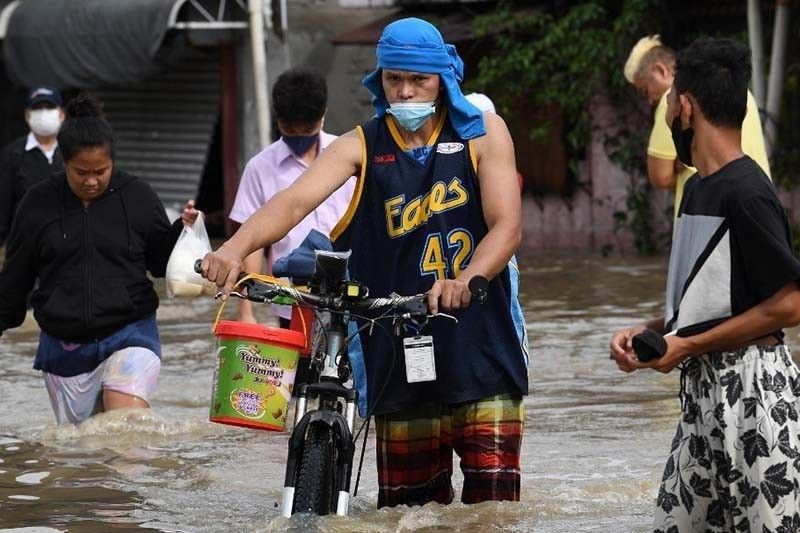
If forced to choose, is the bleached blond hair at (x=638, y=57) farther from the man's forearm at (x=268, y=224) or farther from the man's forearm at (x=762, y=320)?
the man's forearm at (x=762, y=320)

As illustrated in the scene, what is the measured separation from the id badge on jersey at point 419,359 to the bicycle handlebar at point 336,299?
1.02ft

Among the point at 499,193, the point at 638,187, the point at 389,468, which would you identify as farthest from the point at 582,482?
the point at 638,187

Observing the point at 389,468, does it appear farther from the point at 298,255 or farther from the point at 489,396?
the point at 298,255

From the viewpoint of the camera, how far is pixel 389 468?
18.5 feet

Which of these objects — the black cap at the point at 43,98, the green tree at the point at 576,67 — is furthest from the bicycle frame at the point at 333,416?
the green tree at the point at 576,67

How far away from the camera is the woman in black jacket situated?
7.19 metres

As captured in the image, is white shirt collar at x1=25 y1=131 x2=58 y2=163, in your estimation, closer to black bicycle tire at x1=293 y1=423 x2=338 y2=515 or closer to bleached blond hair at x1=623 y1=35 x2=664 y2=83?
bleached blond hair at x1=623 y1=35 x2=664 y2=83

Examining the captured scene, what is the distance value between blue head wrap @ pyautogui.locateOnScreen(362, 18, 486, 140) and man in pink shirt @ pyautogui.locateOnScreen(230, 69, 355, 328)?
225 cm

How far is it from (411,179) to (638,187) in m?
11.6

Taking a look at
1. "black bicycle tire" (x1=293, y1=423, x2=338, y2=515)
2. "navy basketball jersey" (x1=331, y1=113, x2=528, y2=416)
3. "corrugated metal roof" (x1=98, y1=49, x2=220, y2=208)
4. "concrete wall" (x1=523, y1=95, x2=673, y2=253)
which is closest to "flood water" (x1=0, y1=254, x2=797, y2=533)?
"black bicycle tire" (x1=293, y1=423, x2=338, y2=515)

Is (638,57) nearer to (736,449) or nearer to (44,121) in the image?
(736,449)

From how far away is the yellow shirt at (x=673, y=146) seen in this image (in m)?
7.56

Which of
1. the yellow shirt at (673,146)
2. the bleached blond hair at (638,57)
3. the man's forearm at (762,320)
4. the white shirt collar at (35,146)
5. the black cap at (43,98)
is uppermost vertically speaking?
the black cap at (43,98)

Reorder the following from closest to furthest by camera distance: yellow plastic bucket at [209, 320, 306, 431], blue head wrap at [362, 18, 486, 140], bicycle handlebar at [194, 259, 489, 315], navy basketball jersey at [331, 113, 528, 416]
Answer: bicycle handlebar at [194, 259, 489, 315]
yellow plastic bucket at [209, 320, 306, 431]
blue head wrap at [362, 18, 486, 140]
navy basketball jersey at [331, 113, 528, 416]
